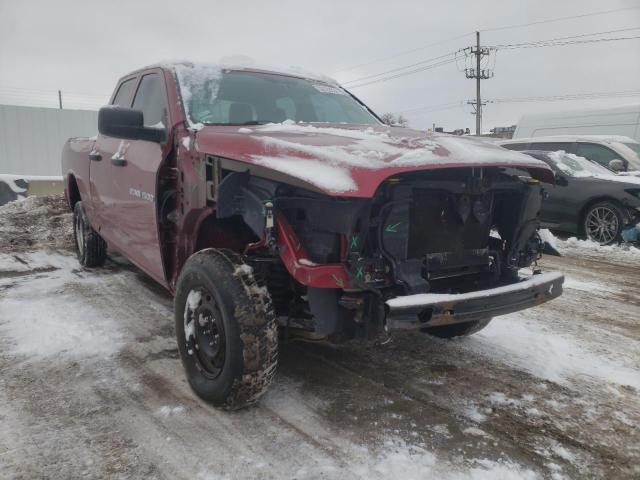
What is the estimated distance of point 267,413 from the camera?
274 cm

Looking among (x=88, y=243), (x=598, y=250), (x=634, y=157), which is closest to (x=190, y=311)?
(x=88, y=243)

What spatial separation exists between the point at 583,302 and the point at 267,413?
360cm

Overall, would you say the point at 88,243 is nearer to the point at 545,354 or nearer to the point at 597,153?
the point at 545,354

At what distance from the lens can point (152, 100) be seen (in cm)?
390

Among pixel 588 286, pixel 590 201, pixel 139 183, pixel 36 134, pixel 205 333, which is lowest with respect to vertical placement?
pixel 588 286

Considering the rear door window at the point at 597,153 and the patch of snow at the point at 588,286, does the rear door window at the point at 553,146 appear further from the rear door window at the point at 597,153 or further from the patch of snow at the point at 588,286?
the patch of snow at the point at 588,286

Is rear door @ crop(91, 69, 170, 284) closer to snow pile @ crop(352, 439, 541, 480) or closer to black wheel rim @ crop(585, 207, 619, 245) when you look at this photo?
snow pile @ crop(352, 439, 541, 480)

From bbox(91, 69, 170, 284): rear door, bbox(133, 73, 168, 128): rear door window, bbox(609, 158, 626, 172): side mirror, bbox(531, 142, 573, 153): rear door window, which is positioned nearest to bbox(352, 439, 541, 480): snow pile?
bbox(91, 69, 170, 284): rear door

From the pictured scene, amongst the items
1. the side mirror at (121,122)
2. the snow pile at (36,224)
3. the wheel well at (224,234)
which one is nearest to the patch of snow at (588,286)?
the wheel well at (224,234)

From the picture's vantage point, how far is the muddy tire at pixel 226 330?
8.09 ft

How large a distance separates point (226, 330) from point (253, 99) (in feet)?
6.10

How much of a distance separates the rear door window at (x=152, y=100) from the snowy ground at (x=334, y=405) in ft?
5.19

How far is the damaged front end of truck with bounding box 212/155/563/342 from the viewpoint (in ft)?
7.77

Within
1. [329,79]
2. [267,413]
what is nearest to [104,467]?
[267,413]
